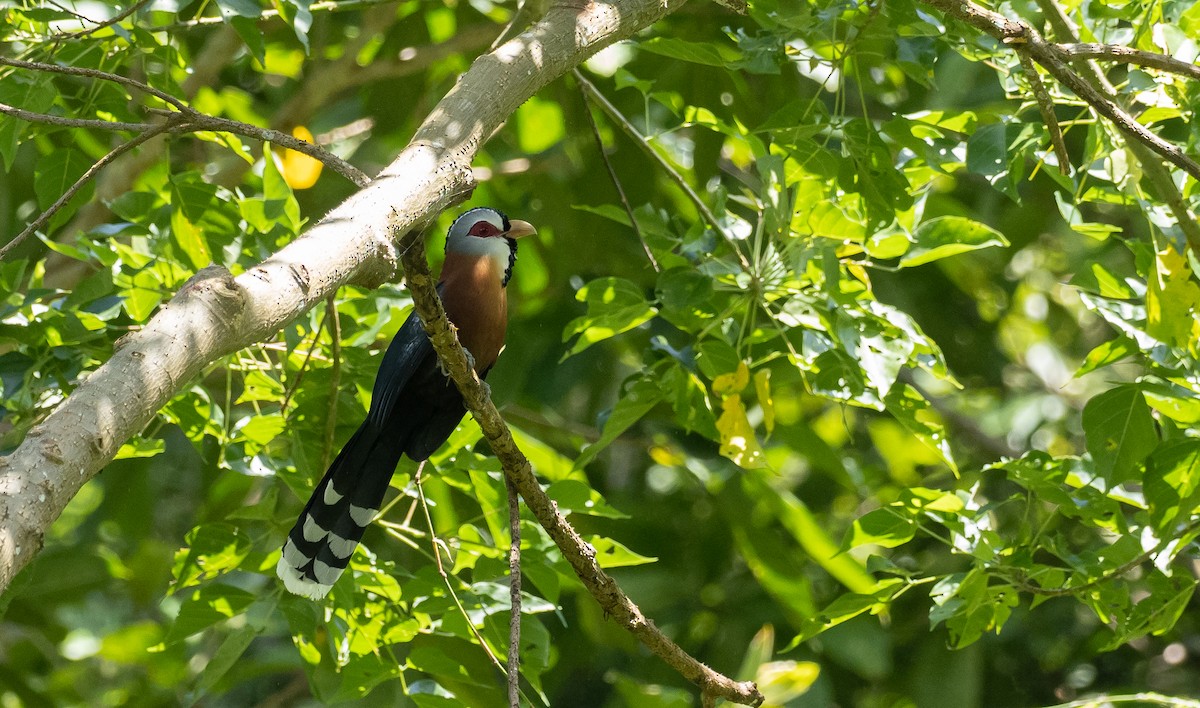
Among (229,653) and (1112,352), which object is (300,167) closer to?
(229,653)

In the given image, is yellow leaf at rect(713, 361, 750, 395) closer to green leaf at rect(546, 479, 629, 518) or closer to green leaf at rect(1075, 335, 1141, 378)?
green leaf at rect(546, 479, 629, 518)

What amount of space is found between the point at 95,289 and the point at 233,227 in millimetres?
327

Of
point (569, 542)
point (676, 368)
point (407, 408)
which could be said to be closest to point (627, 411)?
point (676, 368)

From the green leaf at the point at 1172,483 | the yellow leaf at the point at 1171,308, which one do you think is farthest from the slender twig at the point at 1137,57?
the green leaf at the point at 1172,483

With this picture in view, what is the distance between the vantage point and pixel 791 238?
2.56 meters

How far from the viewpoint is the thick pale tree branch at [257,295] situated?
0.95 meters

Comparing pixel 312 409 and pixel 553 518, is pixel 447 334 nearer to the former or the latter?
pixel 553 518

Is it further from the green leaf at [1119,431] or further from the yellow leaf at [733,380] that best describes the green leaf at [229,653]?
the green leaf at [1119,431]

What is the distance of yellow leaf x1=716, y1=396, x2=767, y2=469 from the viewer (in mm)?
2664

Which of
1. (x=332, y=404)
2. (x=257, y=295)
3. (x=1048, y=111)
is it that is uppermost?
(x=257, y=295)

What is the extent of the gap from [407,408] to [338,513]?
1.21 ft

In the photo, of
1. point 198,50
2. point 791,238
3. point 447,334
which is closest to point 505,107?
point 447,334

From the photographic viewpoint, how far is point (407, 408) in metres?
2.96

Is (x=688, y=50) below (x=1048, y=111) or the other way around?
the other way around
